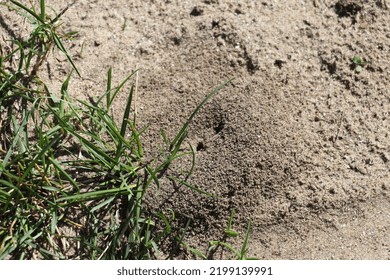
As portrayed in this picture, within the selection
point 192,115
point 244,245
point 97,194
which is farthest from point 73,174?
point 244,245

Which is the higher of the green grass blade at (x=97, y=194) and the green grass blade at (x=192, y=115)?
the green grass blade at (x=192, y=115)

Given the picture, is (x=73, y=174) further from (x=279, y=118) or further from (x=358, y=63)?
(x=358, y=63)

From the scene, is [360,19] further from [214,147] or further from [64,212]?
[64,212]

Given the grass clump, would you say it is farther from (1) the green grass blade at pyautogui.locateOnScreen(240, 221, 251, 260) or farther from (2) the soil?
(1) the green grass blade at pyautogui.locateOnScreen(240, 221, 251, 260)

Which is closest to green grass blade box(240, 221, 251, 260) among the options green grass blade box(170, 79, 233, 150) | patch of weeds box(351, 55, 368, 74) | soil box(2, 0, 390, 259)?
soil box(2, 0, 390, 259)

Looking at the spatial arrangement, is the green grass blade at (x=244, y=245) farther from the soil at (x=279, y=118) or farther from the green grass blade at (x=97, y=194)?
the green grass blade at (x=97, y=194)

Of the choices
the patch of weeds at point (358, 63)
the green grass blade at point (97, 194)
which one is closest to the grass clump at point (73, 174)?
the green grass blade at point (97, 194)
